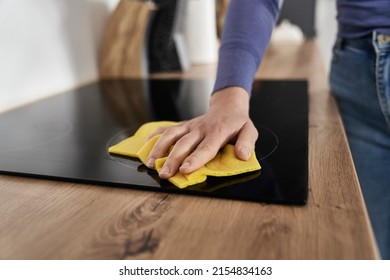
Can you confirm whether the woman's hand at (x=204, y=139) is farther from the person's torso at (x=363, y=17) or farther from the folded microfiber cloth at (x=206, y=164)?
the person's torso at (x=363, y=17)

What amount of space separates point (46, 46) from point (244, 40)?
0.59 m

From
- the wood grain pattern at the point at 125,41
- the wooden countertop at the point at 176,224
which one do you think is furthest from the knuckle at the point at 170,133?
the wood grain pattern at the point at 125,41

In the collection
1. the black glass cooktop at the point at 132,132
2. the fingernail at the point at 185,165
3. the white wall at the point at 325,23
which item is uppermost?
the fingernail at the point at 185,165

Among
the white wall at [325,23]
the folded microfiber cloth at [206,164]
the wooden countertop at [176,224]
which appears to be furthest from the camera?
the white wall at [325,23]

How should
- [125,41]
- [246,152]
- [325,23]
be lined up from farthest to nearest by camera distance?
[325,23] < [125,41] < [246,152]

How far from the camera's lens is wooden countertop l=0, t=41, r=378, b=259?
34cm

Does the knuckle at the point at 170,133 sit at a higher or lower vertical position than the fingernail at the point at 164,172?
higher

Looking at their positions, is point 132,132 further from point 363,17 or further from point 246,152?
point 363,17

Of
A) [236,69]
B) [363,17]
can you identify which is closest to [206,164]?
[236,69]

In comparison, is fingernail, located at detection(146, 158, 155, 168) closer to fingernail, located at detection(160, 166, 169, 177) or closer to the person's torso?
fingernail, located at detection(160, 166, 169, 177)

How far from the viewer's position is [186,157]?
476 millimetres

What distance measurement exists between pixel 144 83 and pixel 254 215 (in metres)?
0.80

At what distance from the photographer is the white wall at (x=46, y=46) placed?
2.91ft

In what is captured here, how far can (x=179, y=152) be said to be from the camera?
0.48 m
